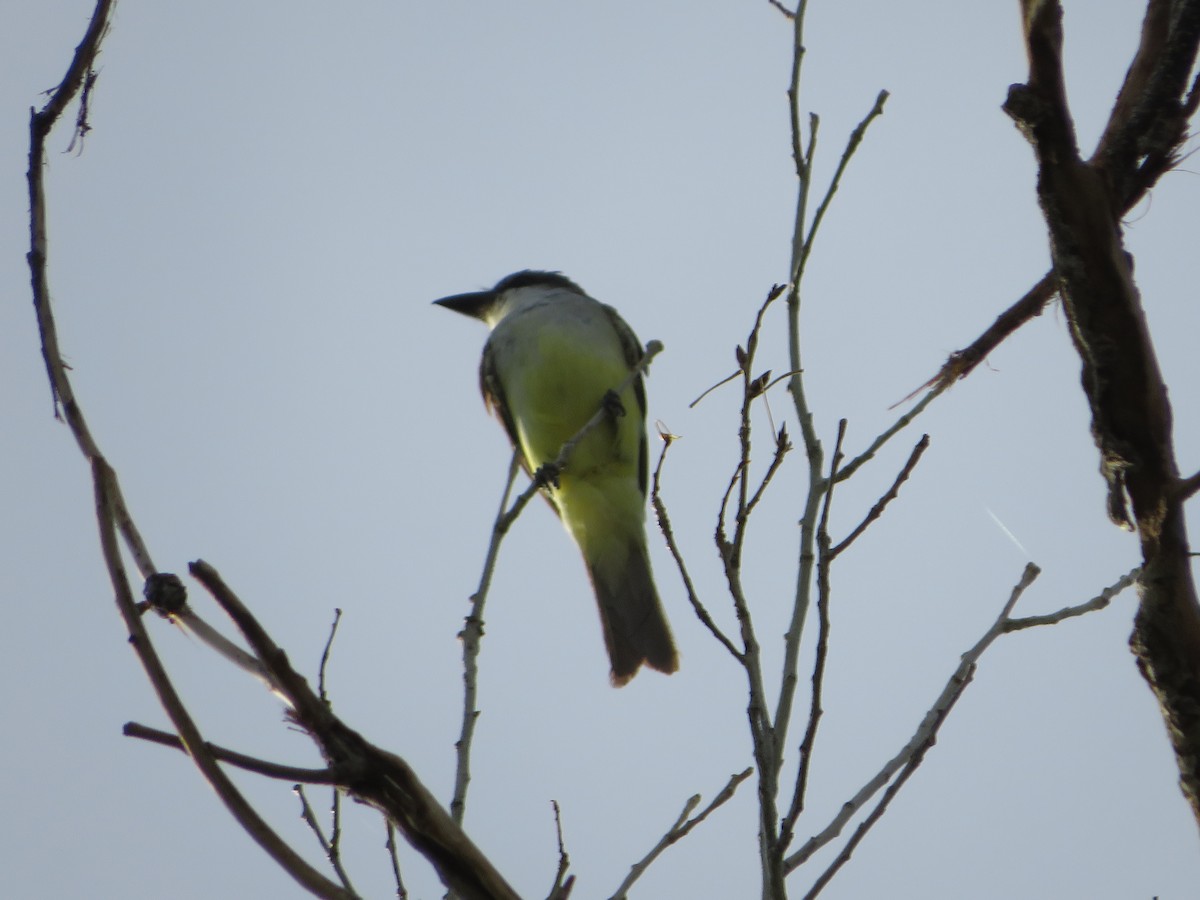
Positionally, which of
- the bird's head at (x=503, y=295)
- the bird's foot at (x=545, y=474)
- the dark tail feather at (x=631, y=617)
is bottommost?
the bird's foot at (x=545, y=474)

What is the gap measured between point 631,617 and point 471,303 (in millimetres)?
3141

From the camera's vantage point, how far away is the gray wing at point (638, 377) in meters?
7.00

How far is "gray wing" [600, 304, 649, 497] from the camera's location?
700 cm

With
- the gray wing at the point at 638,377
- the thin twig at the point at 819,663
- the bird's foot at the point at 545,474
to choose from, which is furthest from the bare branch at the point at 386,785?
the gray wing at the point at 638,377

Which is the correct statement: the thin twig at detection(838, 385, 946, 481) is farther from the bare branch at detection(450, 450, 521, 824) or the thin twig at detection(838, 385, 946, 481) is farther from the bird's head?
the bird's head

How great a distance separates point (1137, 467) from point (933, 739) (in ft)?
2.91

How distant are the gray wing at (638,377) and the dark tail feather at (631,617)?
499mm

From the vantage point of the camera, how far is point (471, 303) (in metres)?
8.70

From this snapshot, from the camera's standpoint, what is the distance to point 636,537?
6.64 meters

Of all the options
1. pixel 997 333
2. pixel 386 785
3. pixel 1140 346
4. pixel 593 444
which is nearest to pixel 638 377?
pixel 593 444

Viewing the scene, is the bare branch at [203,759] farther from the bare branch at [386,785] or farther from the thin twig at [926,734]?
the thin twig at [926,734]

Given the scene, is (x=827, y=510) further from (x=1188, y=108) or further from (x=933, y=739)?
(x=1188, y=108)

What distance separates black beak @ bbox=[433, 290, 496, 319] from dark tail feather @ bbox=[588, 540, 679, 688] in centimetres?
269

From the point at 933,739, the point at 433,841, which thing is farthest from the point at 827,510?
the point at 433,841
